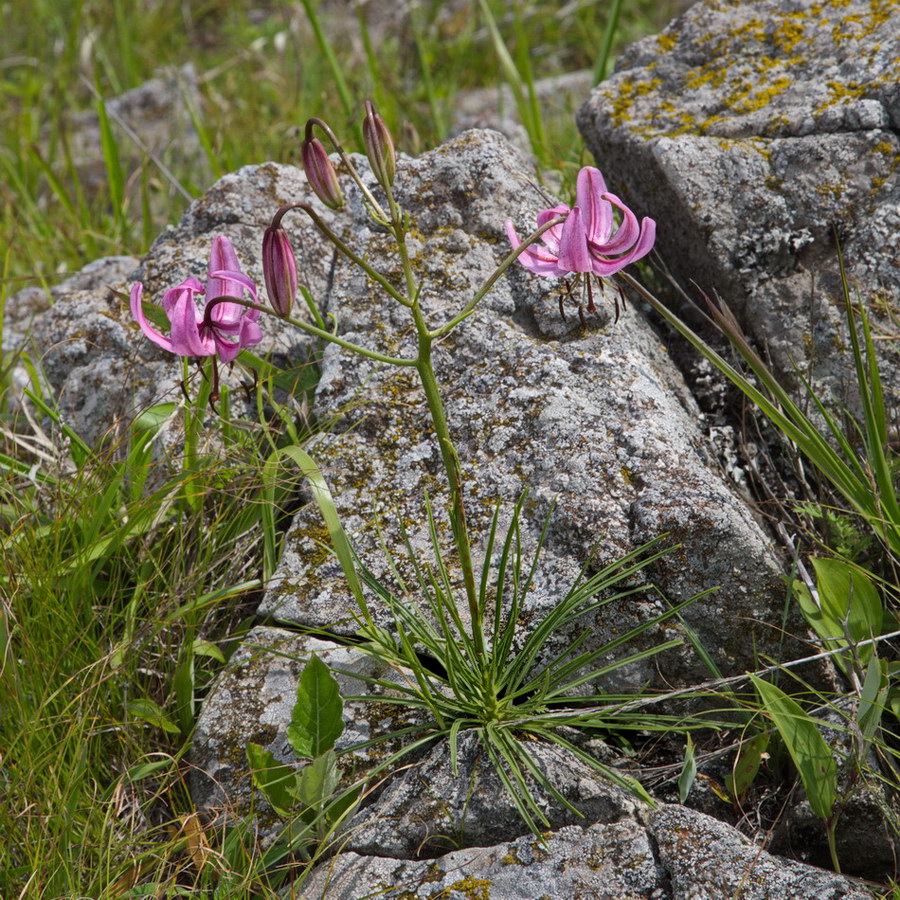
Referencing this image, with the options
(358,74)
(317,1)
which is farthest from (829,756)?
(317,1)

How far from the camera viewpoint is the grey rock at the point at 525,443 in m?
1.84

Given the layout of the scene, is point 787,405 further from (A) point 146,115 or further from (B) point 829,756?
(A) point 146,115

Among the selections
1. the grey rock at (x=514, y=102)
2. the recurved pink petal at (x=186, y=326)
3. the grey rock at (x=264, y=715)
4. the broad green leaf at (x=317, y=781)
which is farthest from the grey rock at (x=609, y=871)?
the grey rock at (x=514, y=102)

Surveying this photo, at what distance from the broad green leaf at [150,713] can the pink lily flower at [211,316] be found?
30.0 inches

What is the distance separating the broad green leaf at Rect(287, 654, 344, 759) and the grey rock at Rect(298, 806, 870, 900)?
203 millimetres

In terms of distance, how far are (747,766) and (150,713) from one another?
1173 millimetres

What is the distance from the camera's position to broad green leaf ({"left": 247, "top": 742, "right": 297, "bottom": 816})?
5.46 feet

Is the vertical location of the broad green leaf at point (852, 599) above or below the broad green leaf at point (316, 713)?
below

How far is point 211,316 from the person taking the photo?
4.98 feet

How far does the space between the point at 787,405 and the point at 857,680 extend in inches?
21.2

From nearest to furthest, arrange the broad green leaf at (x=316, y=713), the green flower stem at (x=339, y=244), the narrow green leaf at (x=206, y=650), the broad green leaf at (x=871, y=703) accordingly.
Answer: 1. the green flower stem at (x=339, y=244)
2. the broad green leaf at (x=871, y=703)
3. the broad green leaf at (x=316, y=713)
4. the narrow green leaf at (x=206, y=650)

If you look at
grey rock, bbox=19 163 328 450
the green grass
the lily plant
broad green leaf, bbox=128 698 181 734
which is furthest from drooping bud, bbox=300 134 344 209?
broad green leaf, bbox=128 698 181 734

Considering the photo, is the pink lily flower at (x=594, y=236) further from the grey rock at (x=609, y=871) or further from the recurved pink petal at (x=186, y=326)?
the grey rock at (x=609, y=871)

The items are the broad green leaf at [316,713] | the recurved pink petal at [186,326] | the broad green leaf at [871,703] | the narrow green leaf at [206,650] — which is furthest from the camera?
the narrow green leaf at [206,650]
